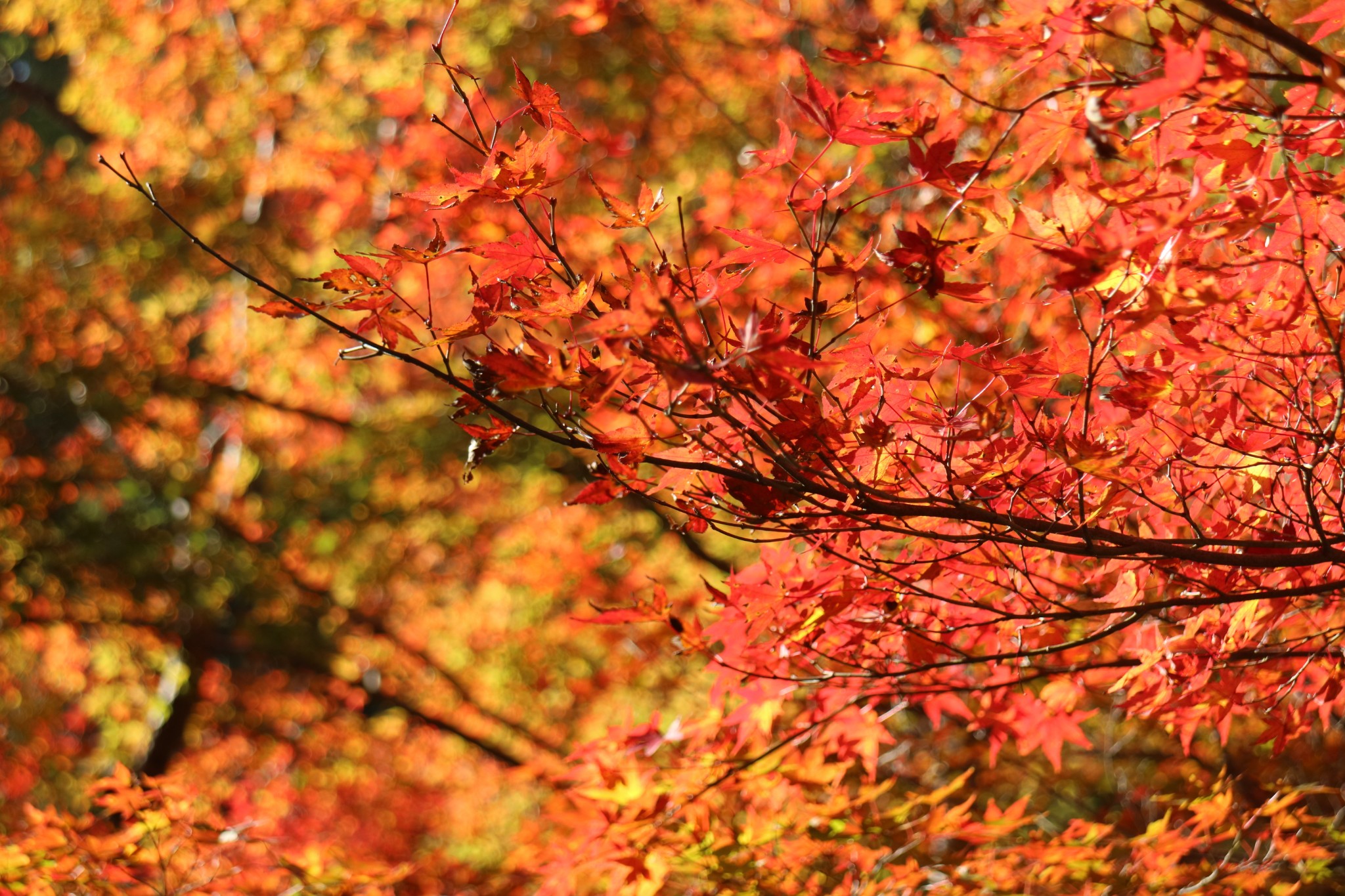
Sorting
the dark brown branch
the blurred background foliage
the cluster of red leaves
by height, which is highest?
the blurred background foliage

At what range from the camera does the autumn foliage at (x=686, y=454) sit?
1262 mm

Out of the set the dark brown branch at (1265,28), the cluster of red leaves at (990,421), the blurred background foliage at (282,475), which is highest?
the blurred background foliage at (282,475)

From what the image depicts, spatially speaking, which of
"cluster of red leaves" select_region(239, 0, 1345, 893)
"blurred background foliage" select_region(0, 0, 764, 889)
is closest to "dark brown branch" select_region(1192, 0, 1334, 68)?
"cluster of red leaves" select_region(239, 0, 1345, 893)

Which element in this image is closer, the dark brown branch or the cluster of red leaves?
the dark brown branch

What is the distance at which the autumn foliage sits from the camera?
126cm

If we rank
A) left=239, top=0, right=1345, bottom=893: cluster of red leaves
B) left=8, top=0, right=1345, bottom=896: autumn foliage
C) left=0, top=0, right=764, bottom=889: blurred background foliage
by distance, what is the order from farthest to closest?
left=0, top=0, right=764, bottom=889: blurred background foliage
left=8, top=0, right=1345, bottom=896: autumn foliage
left=239, top=0, right=1345, bottom=893: cluster of red leaves

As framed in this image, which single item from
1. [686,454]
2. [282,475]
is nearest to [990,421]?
[686,454]

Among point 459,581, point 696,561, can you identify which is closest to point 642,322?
point 696,561

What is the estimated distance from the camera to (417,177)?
167 inches

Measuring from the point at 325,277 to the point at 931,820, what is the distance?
179 centimetres

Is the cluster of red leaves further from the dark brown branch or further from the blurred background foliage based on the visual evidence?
the blurred background foliage

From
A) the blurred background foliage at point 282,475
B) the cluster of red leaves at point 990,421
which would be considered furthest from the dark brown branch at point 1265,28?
the blurred background foliage at point 282,475

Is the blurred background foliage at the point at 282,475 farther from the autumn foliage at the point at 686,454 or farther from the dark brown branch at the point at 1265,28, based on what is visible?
the dark brown branch at the point at 1265,28

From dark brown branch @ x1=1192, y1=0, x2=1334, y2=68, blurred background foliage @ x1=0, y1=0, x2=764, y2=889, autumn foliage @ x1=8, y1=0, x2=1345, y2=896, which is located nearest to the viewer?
dark brown branch @ x1=1192, y1=0, x2=1334, y2=68
